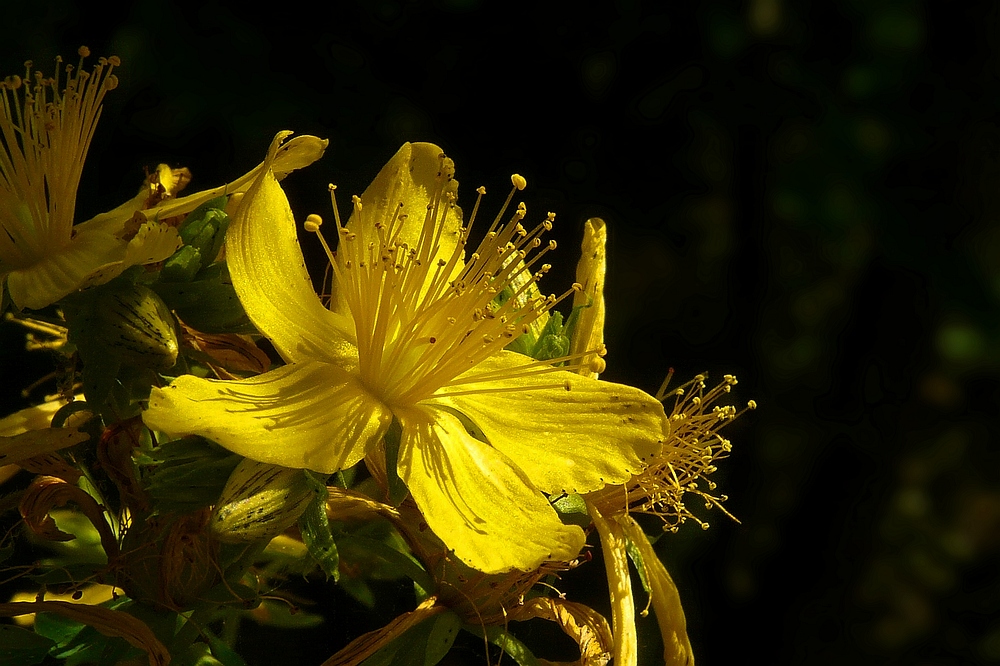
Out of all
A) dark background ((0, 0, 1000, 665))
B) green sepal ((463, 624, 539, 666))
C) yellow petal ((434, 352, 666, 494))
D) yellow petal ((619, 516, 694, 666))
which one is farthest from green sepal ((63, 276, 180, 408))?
dark background ((0, 0, 1000, 665))

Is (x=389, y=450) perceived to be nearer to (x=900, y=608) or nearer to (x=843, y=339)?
(x=843, y=339)

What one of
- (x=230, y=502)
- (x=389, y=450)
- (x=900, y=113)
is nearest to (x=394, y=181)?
(x=389, y=450)

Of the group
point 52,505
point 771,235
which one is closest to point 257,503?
point 52,505

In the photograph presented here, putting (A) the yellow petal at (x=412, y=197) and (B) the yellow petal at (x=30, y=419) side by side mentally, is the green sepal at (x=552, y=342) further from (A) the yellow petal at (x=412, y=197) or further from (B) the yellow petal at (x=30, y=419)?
(B) the yellow petal at (x=30, y=419)

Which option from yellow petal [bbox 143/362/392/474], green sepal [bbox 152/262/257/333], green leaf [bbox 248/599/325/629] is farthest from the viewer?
green leaf [bbox 248/599/325/629]

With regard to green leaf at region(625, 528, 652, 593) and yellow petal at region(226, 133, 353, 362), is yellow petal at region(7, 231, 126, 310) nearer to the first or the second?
yellow petal at region(226, 133, 353, 362)

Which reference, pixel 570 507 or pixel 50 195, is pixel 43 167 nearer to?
pixel 50 195
